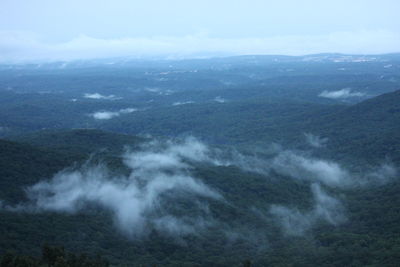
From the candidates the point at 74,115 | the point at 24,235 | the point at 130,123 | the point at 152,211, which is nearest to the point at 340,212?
the point at 152,211

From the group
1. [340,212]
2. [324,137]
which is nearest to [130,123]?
[324,137]

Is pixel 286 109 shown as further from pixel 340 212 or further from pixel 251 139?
pixel 340 212

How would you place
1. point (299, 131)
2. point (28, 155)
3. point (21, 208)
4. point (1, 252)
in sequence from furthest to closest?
point (299, 131)
point (28, 155)
point (21, 208)
point (1, 252)

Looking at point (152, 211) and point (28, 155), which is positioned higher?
point (28, 155)

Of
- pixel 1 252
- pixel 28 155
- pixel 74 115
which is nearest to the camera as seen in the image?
pixel 1 252

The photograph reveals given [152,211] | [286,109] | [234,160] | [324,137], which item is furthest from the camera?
[286,109]

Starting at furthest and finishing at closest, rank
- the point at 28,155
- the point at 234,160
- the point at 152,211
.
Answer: the point at 234,160 < the point at 28,155 < the point at 152,211

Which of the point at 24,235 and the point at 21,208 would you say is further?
the point at 21,208

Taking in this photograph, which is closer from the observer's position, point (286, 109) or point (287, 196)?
point (287, 196)

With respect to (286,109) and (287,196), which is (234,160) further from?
(286,109)
